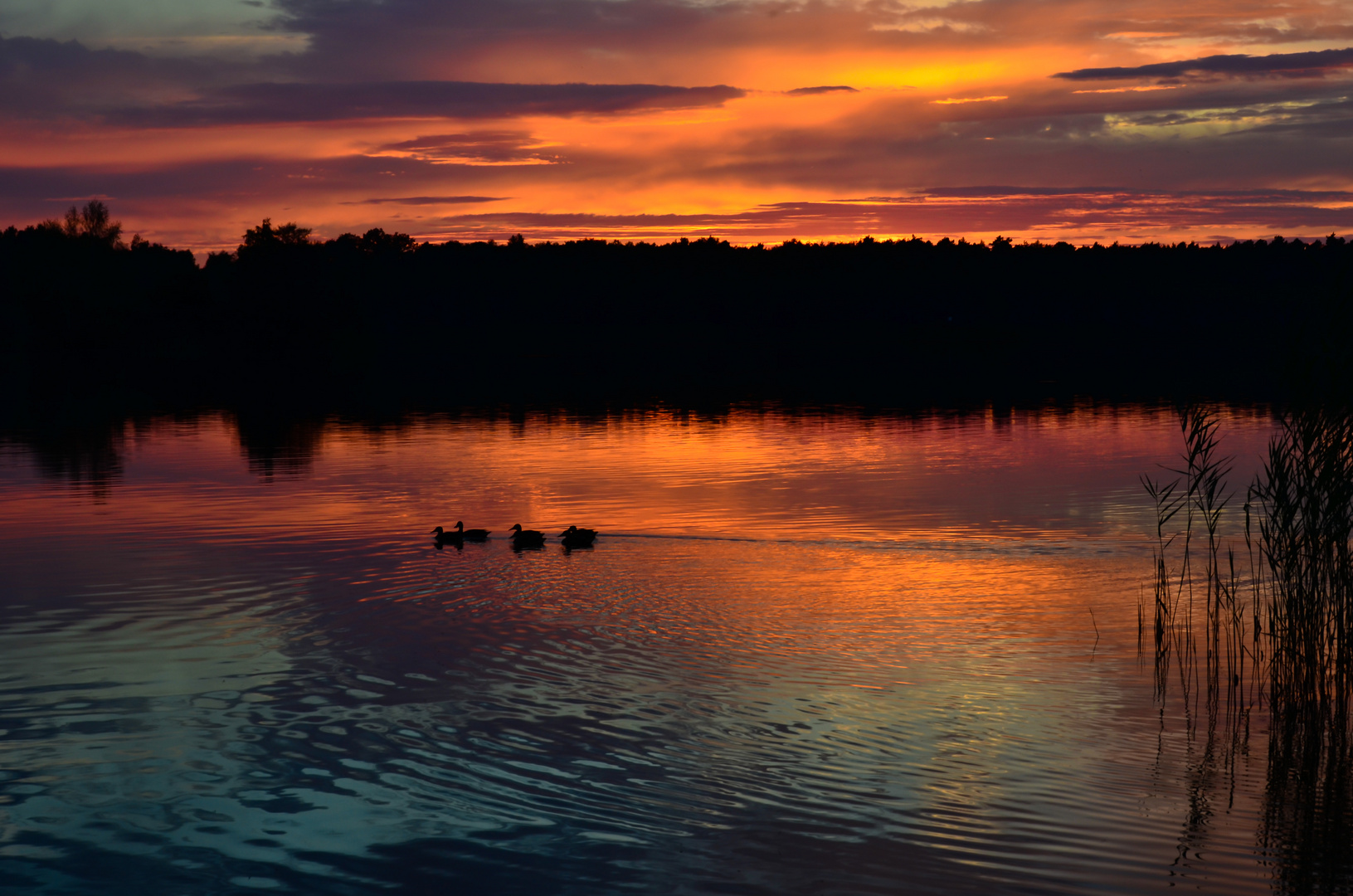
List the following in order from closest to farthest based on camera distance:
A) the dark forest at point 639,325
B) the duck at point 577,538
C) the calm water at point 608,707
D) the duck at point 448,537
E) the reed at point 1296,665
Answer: the calm water at point 608,707 < the reed at point 1296,665 < the duck at point 577,538 < the duck at point 448,537 < the dark forest at point 639,325

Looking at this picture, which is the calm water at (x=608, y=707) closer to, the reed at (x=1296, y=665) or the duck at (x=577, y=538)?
Answer: the reed at (x=1296, y=665)

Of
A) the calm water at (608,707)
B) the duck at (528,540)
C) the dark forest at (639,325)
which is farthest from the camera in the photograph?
the dark forest at (639,325)

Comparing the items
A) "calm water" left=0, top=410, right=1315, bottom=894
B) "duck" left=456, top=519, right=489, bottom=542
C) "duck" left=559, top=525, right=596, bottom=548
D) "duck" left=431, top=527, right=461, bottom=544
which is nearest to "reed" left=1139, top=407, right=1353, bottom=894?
"calm water" left=0, top=410, right=1315, bottom=894

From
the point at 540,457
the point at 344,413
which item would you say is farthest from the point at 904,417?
the point at 344,413

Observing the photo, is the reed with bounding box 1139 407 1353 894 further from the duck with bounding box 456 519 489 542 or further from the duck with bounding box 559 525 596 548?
the duck with bounding box 456 519 489 542

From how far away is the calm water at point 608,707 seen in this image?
8.48 m

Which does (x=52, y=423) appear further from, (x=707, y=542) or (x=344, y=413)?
(x=707, y=542)

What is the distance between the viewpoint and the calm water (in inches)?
334

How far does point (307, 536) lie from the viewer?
22.0m

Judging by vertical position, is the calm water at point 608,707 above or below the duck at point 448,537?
below

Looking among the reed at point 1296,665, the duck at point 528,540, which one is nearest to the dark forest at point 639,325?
the reed at point 1296,665

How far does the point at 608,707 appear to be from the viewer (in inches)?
467

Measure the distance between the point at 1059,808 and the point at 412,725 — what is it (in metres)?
6.14

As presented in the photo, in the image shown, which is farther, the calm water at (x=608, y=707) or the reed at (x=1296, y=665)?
the reed at (x=1296, y=665)
